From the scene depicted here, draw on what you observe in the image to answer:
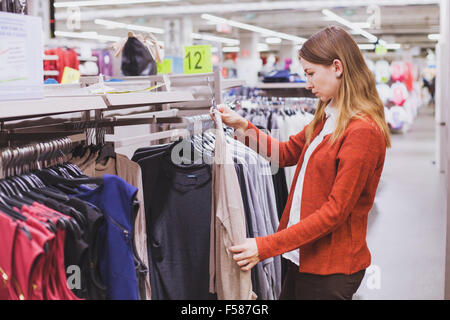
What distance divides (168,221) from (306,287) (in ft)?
2.19

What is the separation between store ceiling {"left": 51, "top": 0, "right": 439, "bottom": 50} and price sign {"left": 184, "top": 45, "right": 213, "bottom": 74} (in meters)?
4.25

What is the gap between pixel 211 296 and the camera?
7.39 feet

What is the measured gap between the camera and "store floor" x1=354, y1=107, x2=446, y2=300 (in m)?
4.23

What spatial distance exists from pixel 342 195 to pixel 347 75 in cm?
42

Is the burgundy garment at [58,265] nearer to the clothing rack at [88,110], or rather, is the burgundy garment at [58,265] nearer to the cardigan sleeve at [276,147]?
the clothing rack at [88,110]

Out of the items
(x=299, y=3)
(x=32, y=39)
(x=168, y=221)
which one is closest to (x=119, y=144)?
(x=168, y=221)

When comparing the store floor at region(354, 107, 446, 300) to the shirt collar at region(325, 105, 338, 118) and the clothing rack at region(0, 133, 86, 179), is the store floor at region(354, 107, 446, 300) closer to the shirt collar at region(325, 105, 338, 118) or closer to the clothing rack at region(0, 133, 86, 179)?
the shirt collar at region(325, 105, 338, 118)

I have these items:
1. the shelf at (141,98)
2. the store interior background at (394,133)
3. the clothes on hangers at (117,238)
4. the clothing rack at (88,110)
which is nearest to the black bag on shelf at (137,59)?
the clothing rack at (88,110)

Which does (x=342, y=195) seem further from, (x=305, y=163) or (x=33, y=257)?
(x=33, y=257)

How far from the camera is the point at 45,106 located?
5.16 feet

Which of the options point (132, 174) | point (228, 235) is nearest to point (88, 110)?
point (132, 174)

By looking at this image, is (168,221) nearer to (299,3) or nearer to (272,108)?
(272,108)

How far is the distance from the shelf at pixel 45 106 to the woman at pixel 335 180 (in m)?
0.71

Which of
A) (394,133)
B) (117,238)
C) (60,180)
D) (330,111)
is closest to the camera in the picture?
(117,238)
